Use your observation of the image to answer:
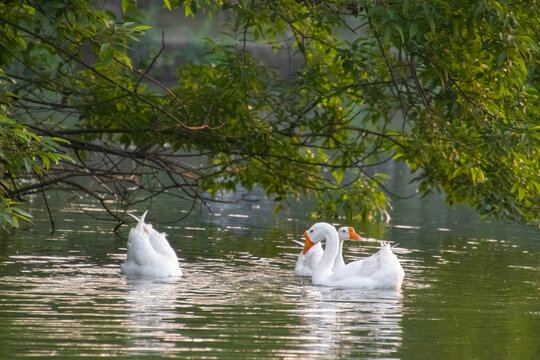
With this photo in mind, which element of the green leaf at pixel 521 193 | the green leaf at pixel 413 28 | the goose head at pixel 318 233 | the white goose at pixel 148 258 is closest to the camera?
the green leaf at pixel 413 28

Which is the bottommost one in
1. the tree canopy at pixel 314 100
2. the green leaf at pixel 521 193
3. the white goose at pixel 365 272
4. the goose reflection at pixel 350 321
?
the goose reflection at pixel 350 321

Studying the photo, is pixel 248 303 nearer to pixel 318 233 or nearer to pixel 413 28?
pixel 413 28

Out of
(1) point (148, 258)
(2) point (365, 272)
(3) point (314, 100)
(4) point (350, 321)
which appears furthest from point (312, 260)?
(4) point (350, 321)

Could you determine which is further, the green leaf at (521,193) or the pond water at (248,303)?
the green leaf at (521,193)

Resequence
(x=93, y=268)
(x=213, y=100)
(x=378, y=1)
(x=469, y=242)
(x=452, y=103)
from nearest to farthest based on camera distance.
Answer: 1. (x=378, y=1)
2. (x=93, y=268)
3. (x=452, y=103)
4. (x=213, y=100)
5. (x=469, y=242)

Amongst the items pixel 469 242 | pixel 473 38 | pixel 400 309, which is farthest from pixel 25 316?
pixel 469 242

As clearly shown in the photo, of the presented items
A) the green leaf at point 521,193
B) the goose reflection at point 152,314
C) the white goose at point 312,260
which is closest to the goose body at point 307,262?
the white goose at point 312,260

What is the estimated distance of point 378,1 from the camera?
511 inches

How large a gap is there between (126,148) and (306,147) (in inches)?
133

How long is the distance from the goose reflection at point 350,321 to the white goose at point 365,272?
0.58 ft

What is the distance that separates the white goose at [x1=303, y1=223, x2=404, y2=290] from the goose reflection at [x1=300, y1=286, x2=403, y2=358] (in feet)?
0.58

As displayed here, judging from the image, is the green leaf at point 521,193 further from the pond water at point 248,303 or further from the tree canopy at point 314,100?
the pond water at point 248,303

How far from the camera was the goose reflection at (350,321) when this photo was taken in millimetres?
9344

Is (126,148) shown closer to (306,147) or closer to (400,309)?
(306,147)
